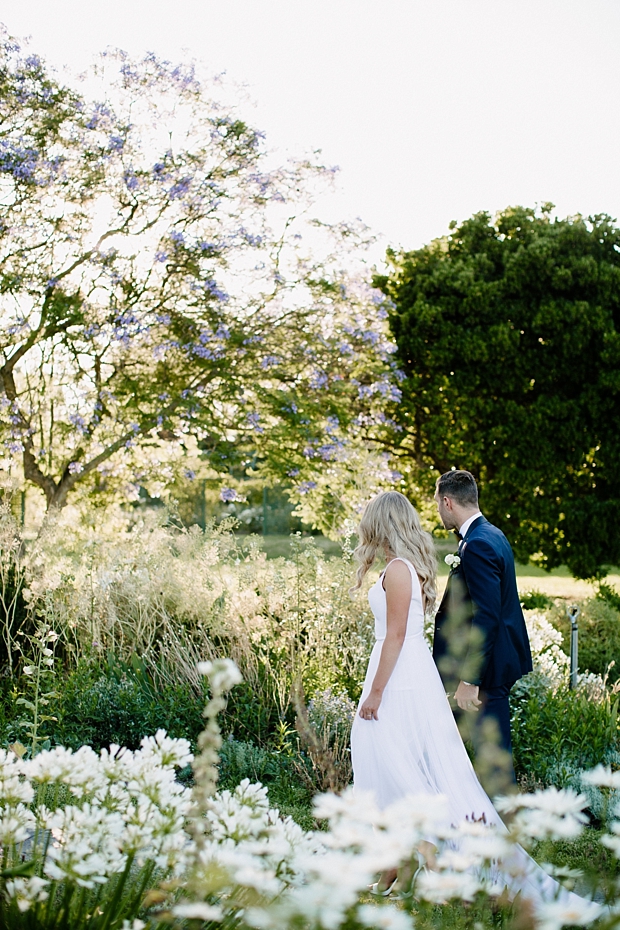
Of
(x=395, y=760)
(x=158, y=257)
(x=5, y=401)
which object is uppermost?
(x=158, y=257)

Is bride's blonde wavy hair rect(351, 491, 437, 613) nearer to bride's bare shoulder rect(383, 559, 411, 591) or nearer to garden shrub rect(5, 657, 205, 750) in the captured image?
bride's bare shoulder rect(383, 559, 411, 591)

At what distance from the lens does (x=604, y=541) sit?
43.2 feet

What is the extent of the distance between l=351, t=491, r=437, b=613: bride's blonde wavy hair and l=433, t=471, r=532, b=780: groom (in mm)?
183

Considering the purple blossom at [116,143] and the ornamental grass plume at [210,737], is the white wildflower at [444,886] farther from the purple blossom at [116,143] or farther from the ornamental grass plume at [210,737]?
the purple blossom at [116,143]

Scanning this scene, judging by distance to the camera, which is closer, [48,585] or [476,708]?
[476,708]

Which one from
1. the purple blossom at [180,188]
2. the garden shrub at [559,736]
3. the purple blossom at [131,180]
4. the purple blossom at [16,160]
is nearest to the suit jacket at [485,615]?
the garden shrub at [559,736]

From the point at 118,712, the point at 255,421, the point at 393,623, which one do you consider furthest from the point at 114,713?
the point at 255,421

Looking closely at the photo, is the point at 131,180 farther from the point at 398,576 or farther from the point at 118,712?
the point at 398,576

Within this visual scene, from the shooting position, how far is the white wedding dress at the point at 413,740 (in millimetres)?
3523

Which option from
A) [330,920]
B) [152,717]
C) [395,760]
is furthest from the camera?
[152,717]

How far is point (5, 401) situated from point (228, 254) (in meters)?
3.20

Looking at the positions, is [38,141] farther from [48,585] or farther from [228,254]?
[48,585]

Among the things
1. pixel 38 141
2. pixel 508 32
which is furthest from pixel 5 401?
pixel 508 32

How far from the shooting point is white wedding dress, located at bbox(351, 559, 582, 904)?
3.52 meters
